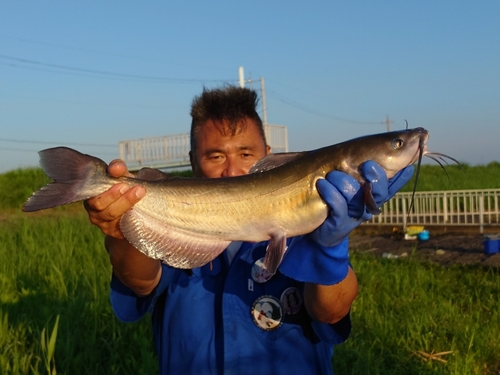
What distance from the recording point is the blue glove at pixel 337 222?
6.26 ft

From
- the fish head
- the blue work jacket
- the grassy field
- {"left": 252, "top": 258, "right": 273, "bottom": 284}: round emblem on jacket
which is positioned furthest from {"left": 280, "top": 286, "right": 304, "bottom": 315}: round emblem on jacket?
the grassy field

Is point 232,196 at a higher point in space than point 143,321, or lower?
higher

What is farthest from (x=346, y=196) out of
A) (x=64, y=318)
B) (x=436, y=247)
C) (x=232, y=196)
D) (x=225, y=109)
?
(x=436, y=247)

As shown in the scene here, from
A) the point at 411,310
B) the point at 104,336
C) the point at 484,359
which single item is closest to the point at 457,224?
the point at 411,310

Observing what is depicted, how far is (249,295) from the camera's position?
7.18 feet

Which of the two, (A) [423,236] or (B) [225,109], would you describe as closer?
(B) [225,109]

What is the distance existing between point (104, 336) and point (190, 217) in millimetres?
2378

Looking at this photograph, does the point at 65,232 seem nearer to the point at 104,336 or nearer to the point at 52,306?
the point at 52,306

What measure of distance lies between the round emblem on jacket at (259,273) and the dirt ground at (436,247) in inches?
239

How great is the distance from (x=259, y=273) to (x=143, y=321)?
7.61 ft

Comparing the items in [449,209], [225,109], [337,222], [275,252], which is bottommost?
[449,209]

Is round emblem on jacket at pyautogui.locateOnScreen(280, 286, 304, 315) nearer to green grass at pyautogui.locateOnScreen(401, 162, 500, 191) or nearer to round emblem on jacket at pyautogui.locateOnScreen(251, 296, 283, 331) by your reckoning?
round emblem on jacket at pyautogui.locateOnScreen(251, 296, 283, 331)

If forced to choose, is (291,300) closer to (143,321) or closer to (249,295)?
(249,295)

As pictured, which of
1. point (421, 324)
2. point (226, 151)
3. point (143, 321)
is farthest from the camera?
point (421, 324)
